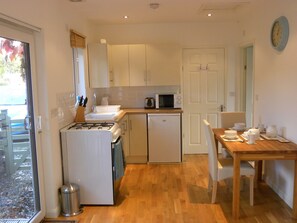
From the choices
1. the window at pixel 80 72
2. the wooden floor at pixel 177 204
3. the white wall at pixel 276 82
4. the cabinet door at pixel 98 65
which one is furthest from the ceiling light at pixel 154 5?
the wooden floor at pixel 177 204

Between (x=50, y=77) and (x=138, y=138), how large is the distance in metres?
2.27

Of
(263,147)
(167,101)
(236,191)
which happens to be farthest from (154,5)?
(236,191)

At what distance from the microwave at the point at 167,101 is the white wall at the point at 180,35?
998 millimetres

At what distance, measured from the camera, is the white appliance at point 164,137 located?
16.5 feet

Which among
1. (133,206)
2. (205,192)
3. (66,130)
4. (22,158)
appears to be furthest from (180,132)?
(22,158)

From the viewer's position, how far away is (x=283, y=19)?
3451 mm

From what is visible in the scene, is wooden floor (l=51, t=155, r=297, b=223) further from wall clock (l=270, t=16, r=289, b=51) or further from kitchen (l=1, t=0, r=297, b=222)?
wall clock (l=270, t=16, r=289, b=51)

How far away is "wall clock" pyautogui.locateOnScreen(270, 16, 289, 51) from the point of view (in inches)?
134

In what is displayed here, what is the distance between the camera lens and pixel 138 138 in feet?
16.8

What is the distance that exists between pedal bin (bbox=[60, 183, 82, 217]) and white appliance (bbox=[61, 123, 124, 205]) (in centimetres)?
16

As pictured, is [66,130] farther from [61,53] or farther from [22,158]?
[61,53]

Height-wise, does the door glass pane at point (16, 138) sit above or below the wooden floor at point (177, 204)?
above

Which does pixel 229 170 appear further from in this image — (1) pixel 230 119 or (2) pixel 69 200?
(2) pixel 69 200

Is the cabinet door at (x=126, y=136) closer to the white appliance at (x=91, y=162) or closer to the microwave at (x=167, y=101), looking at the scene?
the microwave at (x=167, y=101)
